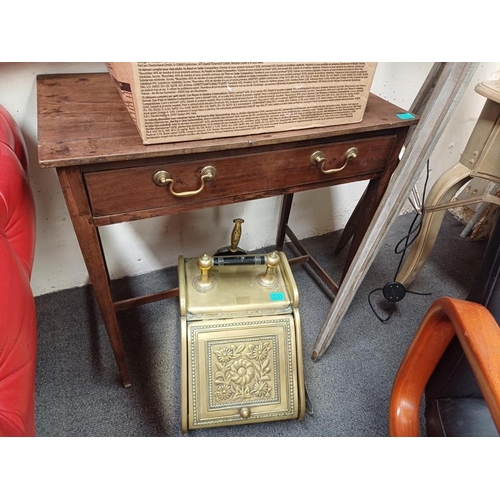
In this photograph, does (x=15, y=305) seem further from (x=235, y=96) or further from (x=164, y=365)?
(x=164, y=365)

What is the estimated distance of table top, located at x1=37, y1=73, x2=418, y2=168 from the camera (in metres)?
0.63

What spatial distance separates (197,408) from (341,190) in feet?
3.54

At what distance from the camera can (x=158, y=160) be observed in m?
0.68

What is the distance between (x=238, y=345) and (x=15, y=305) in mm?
569

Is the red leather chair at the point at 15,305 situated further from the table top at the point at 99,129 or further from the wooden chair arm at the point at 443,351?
the wooden chair arm at the point at 443,351

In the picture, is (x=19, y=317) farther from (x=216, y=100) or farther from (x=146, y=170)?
(x=216, y=100)

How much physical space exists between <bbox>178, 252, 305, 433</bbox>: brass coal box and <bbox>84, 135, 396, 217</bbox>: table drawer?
9.4 inches

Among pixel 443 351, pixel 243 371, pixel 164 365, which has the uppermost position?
pixel 443 351

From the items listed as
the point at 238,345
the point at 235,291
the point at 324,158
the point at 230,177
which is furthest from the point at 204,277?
the point at 324,158

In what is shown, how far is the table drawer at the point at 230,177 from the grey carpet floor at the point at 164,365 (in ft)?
2.07

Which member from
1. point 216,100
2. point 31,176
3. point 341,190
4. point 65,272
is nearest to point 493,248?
point 216,100

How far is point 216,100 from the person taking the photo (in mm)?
648

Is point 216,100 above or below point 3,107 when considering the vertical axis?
above

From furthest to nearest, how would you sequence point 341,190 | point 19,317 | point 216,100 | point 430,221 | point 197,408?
point 341,190
point 430,221
point 197,408
point 216,100
point 19,317
